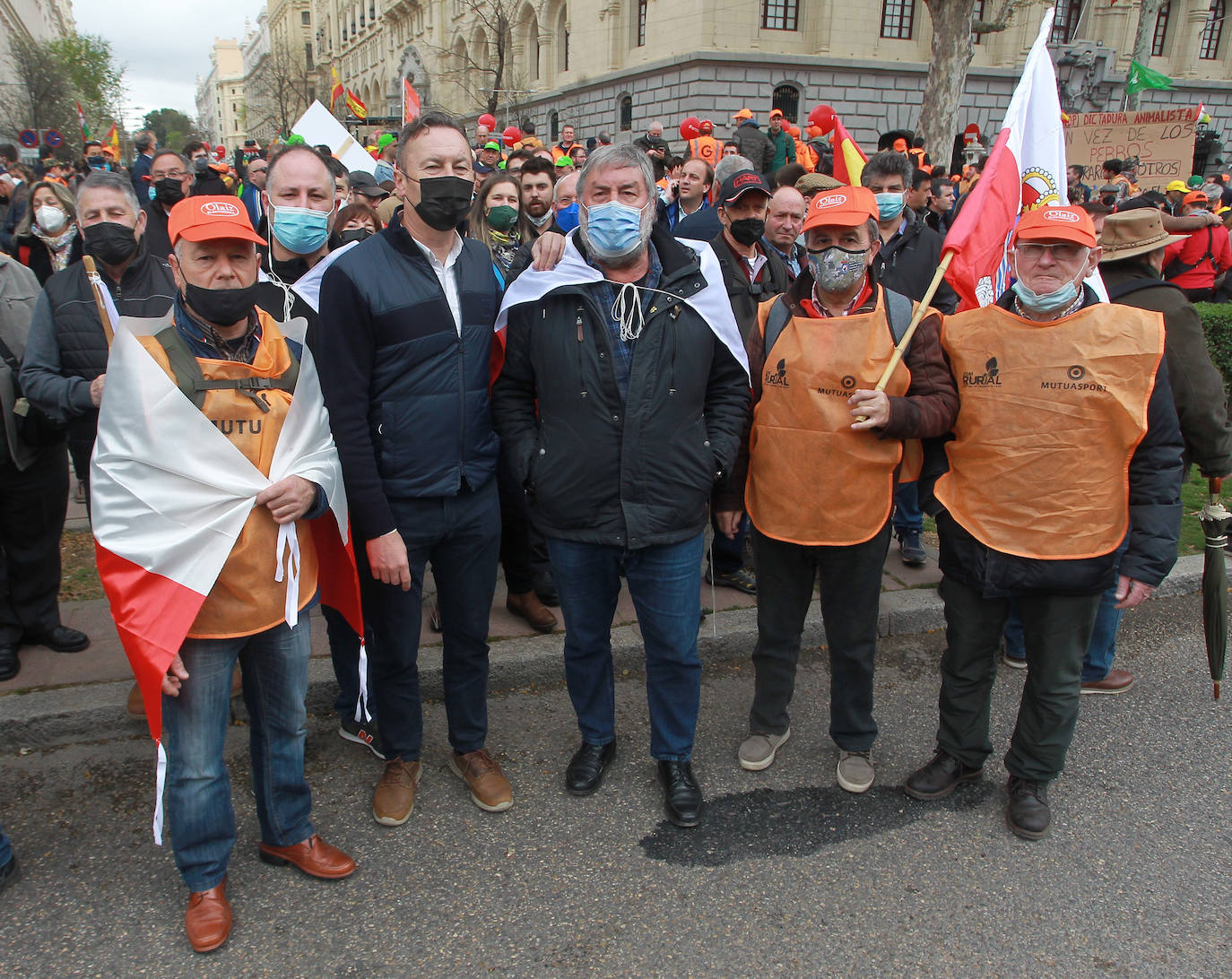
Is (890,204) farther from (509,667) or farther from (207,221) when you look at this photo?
(207,221)

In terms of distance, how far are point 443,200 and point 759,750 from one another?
2.40 m

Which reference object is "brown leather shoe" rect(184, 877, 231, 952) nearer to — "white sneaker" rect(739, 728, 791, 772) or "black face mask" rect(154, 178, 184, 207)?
"white sneaker" rect(739, 728, 791, 772)

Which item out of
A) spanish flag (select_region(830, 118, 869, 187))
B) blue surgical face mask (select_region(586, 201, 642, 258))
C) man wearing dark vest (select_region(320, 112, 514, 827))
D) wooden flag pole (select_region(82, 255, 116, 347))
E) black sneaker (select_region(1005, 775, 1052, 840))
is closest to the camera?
man wearing dark vest (select_region(320, 112, 514, 827))

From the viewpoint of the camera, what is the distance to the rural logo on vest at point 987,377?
299cm

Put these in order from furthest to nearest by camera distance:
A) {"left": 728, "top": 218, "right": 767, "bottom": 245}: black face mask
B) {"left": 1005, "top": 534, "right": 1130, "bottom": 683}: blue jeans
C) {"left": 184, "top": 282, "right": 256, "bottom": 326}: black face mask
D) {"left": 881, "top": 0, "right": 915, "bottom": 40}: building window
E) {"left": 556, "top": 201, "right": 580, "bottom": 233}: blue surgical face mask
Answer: {"left": 881, "top": 0, "right": 915, "bottom": 40}: building window, {"left": 556, "top": 201, "right": 580, "bottom": 233}: blue surgical face mask, {"left": 728, "top": 218, "right": 767, "bottom": 245}: black face mask, {"left": 1005, "top": 534, "right": 1130, "bottom": 683}: blue jeans, {"left": 184, "top": 282, "right": 256, "bottom": 326}: black face mask

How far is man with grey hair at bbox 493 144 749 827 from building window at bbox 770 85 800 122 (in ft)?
91.4

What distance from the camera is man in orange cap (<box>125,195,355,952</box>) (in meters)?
2.41

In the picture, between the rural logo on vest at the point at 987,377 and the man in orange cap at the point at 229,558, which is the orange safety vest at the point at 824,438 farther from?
the man in orange cap at the point at 229,558

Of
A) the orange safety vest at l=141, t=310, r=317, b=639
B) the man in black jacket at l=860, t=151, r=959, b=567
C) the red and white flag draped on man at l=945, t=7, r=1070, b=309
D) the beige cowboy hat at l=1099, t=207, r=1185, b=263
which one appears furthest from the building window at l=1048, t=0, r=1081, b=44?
the orange safety vest at l=141, t=310, r=317, b=639

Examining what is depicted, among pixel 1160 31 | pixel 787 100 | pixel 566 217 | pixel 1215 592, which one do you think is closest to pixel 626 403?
pixel 1215 592

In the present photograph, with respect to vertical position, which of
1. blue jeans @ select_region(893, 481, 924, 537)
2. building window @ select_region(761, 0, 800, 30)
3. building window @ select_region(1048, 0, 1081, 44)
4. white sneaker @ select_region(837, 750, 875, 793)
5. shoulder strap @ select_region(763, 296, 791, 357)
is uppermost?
building window @ select_region(1048, 0, 1081, 44)

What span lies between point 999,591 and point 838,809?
1.00 meters

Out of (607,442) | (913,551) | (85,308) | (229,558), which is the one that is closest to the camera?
(229,558)

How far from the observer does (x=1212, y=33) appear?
1355 inches
